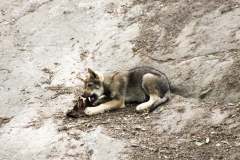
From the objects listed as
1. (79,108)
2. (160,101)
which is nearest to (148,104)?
(160,101)

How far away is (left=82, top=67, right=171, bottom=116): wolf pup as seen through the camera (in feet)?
25.1

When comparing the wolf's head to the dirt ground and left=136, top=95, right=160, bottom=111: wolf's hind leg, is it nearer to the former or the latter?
the dirt ground

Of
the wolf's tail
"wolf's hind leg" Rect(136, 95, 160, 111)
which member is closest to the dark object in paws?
"wolf's hind leg" Rect(136, 95, 160, 111)

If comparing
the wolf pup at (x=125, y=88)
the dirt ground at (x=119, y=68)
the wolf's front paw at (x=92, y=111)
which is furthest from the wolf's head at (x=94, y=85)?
the dirt ground at (x=119, y=68)

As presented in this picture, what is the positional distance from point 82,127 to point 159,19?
14.4ft

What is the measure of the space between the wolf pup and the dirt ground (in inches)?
8.8

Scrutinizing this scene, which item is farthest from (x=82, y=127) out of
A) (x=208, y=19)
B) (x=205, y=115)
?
(x=208, y=19)

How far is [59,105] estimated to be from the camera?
311 inches

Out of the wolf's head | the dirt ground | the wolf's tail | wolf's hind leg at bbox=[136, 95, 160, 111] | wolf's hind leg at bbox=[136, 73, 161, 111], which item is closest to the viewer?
the dirt ground

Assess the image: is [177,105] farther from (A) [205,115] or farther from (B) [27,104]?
(B) [27,104]

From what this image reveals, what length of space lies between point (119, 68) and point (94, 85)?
124 cm

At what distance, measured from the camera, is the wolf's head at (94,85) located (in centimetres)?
778

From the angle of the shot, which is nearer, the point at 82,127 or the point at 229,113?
the point at 229,113

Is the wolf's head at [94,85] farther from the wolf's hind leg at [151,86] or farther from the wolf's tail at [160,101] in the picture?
the wolf's tail at [160,101]
